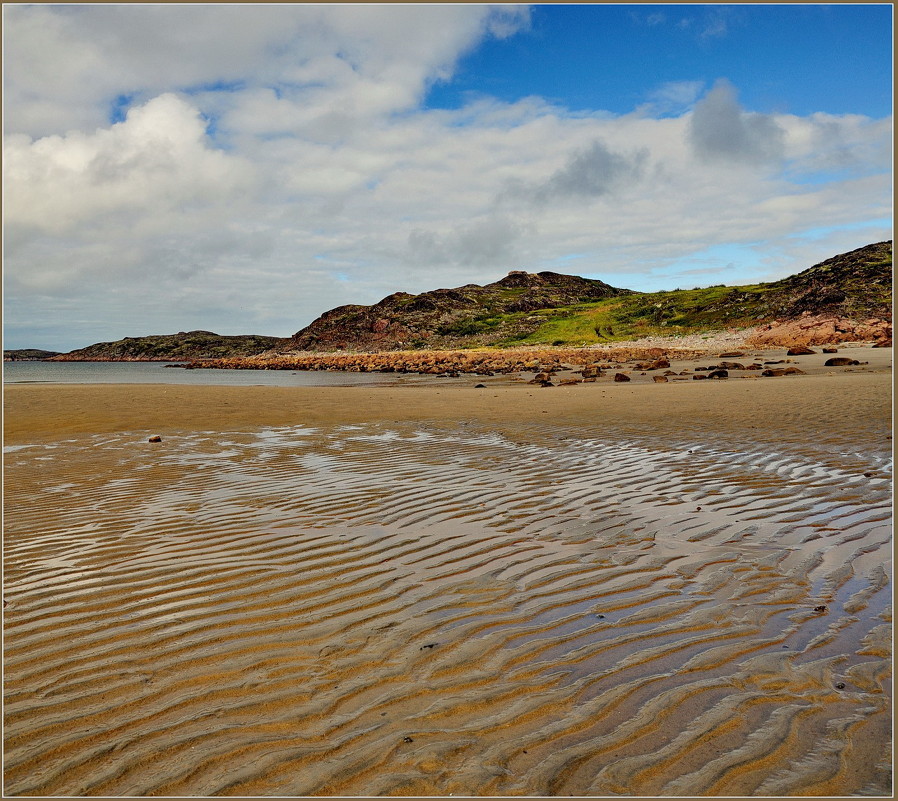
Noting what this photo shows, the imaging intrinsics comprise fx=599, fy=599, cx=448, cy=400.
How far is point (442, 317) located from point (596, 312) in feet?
81.6

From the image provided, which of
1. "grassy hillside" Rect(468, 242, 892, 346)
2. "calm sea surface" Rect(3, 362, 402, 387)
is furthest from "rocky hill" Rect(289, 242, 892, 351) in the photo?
"calm sea surface" Rect(3, 362, 402, 387)

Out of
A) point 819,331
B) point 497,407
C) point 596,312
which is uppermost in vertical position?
point 596,312

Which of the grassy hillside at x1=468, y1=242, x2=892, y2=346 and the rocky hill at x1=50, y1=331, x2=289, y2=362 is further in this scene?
the rocky hill at x1=50, y1=331, x2=289, y2=362

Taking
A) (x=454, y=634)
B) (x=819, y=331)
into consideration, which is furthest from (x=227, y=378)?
(x=454, y=634)

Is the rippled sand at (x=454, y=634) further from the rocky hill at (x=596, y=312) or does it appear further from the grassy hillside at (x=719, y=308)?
the grassy hillside at (x=719, y=308)

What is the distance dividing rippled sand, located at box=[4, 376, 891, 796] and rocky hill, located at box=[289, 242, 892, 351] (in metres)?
37.9

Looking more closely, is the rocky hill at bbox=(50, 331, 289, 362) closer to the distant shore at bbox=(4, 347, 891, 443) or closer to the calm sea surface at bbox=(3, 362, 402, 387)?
the calm sea surface at bbox=(3, 362, 402, 387)

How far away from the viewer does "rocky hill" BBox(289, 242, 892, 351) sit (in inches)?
1756

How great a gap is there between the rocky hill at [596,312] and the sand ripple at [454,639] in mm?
37921

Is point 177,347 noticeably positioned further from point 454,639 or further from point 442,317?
point 454,639

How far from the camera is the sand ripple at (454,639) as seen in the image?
261cm

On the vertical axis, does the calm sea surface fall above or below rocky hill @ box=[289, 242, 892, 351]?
below

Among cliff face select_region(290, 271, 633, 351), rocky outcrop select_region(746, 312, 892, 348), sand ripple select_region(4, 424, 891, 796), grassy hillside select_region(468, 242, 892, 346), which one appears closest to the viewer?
sand ripple select_region(4, 424, 891, 796)

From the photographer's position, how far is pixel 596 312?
7969cm
